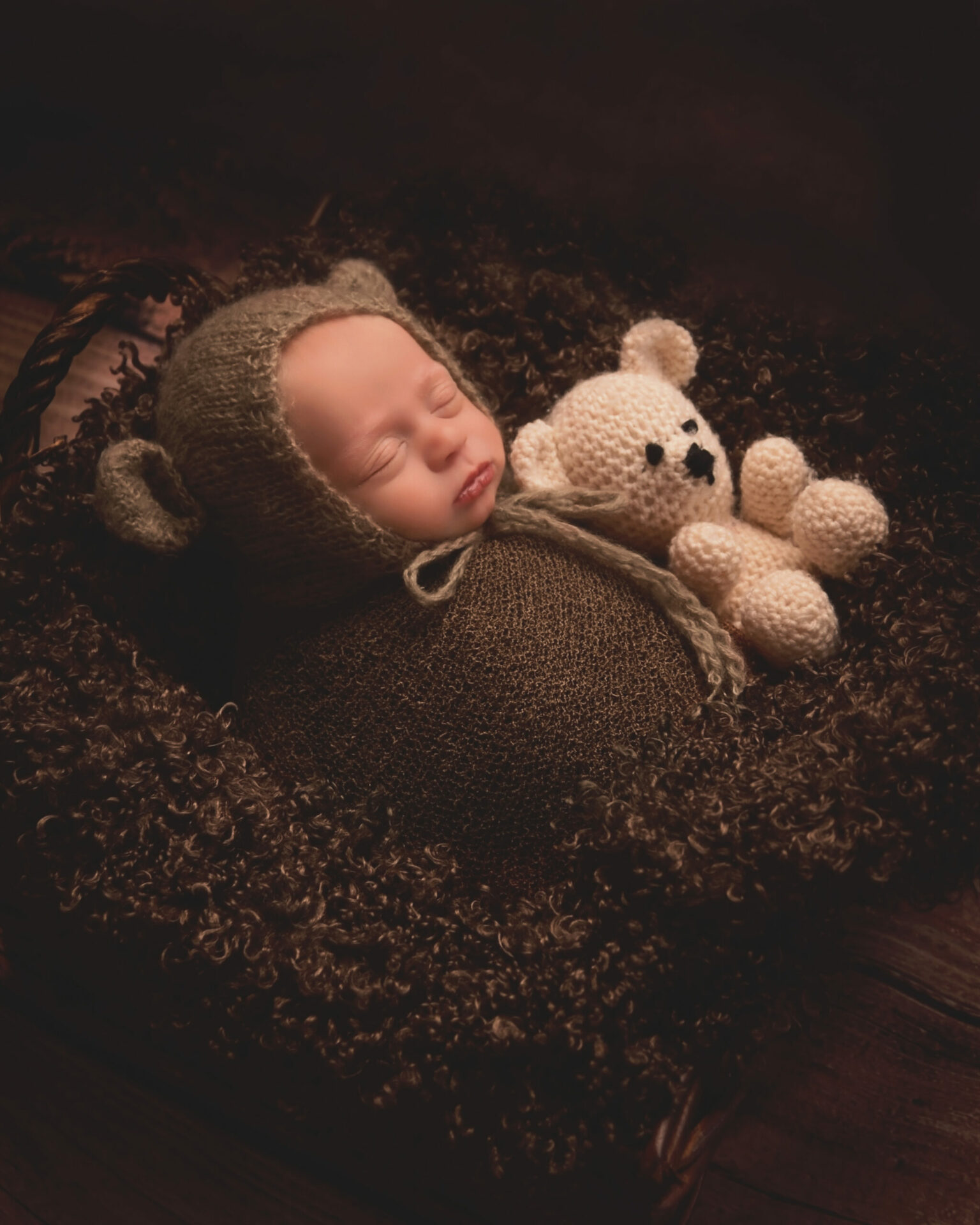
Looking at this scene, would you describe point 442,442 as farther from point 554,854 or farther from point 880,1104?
point 880,1104

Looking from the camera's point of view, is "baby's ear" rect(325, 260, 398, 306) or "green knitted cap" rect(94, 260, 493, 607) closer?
"green knitted cap" rect(94, 260, 493, 607)

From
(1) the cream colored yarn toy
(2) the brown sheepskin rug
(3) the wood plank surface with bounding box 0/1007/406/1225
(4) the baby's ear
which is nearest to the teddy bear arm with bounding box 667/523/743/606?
(1) the cream colored yarn toy

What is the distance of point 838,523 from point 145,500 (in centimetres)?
72

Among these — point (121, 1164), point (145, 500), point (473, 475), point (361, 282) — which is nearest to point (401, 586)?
point (473, 475)

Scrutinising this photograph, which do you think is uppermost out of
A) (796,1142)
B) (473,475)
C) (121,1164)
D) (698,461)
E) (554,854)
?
(698,461)

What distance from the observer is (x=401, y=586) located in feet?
3.37

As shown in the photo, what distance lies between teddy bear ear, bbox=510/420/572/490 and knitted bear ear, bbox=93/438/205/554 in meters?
0.36

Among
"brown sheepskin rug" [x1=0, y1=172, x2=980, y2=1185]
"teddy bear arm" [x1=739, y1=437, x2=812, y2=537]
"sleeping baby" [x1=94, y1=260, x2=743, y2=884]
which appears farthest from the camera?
"teddy bear arm" [x1=739, y1=437, x2=812, y2=537]

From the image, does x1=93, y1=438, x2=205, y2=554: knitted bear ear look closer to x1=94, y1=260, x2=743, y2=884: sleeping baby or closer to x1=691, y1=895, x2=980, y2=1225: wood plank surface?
x1=94, y1=260, x2=743, y2=884: sleeping baby

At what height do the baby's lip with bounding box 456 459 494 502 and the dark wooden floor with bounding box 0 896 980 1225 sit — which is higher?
the baby's lip with bounding box 456 459 494 502

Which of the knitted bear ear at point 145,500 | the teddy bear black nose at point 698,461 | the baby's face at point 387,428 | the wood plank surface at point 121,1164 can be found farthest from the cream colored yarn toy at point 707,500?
the wood plank surface at point 121,1164

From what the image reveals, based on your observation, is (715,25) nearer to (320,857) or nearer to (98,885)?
(320,857)

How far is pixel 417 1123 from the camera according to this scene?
908 millimetres

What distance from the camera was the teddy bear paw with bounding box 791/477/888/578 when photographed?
3.35 ft
